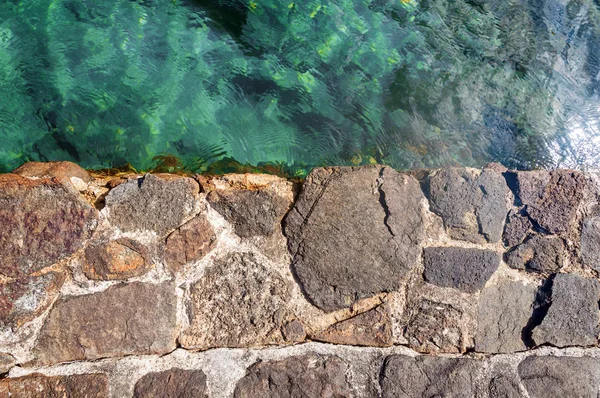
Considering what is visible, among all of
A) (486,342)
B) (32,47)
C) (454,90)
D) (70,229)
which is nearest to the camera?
(70,229)

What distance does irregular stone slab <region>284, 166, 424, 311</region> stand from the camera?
1.91 meters

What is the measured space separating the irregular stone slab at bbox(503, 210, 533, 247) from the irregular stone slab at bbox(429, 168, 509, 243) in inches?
0.9

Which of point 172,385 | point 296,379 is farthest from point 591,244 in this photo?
point 172,385

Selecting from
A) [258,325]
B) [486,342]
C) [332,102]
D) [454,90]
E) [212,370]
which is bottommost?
[212,370]

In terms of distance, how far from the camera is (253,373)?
1.84 meters

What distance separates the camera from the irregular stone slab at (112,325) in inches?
71.4

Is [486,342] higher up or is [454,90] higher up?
[454,90]

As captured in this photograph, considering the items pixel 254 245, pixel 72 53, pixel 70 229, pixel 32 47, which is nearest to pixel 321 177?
pixel 254 245

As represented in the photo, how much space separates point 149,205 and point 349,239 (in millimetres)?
715

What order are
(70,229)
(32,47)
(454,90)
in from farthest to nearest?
(454,90), (32,47), (70,229)

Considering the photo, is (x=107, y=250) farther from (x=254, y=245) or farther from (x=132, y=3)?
(x=132, y=3)

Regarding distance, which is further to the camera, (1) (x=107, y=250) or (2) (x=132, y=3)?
(2) (x=132, y=3)

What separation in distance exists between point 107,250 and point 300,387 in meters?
0.81

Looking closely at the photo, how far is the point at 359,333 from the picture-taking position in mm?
1910
